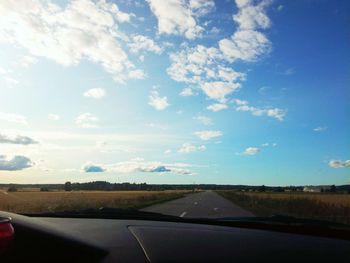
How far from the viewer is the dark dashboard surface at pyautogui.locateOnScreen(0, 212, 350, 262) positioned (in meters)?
2.03

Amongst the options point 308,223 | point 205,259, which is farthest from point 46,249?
point 308,223

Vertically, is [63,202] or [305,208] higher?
[63,202]

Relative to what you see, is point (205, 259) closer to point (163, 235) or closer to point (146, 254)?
point (146, 254)

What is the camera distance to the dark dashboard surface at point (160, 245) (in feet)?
6.66

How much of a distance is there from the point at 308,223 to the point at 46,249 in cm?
181

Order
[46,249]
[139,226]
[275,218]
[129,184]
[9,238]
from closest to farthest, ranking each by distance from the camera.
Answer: [9,238] < [46,249] < [139,226] < [275,218] < [129,184]

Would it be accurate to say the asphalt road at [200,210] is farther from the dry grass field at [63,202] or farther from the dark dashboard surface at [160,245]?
the dark dashboard surface at [160,245]

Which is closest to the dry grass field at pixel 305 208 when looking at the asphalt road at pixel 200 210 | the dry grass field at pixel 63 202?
the asphalt road at pixel 200 210

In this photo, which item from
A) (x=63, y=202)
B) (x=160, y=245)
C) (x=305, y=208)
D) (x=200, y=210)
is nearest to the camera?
(x=160, y=245)

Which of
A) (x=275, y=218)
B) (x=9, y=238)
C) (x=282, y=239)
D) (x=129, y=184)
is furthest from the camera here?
(x=129, y=184)

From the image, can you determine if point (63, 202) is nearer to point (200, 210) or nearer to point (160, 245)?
point (200, 210)

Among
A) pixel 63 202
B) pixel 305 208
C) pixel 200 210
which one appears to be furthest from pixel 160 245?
pixel 63 202

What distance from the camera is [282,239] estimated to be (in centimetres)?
275

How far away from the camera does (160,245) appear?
94.0 inches
